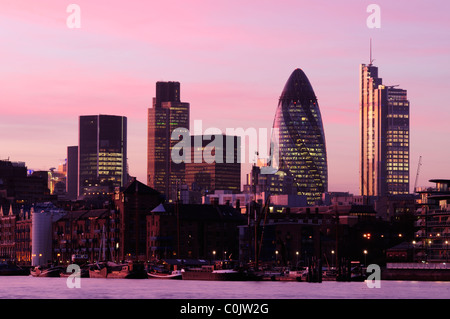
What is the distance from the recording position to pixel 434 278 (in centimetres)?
18838

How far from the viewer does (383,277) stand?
196 meters
